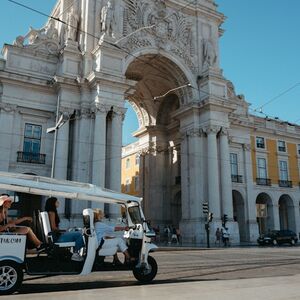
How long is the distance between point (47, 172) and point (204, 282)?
20825mm

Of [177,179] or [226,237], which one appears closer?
[226,237]

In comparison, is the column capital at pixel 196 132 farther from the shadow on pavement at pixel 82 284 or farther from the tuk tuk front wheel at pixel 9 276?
the tuk tuk front wheel at pixel 9 276

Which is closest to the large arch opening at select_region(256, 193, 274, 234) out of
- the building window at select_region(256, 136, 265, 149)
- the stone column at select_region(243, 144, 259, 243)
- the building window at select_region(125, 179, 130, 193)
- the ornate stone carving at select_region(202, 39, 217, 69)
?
the stone column at select_region(243, 144, 259, 243)

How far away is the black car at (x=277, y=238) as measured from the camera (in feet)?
107

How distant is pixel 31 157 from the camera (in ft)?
89.5

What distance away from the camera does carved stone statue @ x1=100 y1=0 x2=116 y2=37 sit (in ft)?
96.6

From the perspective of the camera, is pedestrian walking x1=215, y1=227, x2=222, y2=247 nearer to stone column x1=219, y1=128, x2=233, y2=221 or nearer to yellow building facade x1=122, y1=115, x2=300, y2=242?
stone column x1=219, y1=128, x2=233, y2=221

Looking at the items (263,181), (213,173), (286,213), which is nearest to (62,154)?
(213,173)

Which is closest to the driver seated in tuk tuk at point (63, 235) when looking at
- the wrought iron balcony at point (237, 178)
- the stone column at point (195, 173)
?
the stone column at point (195, 173)

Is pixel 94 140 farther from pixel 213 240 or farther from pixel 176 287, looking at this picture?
pixel 176 287

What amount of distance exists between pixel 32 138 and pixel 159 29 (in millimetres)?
14823

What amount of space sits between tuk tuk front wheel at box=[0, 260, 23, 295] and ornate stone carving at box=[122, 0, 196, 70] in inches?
1033

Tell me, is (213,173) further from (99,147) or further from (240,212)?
(99,147)

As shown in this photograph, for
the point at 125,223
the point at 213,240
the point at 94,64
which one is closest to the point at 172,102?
the point at 94,64
